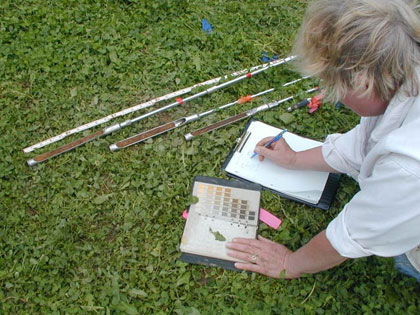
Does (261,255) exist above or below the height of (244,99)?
below

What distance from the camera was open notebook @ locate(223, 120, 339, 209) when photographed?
7.84 feet

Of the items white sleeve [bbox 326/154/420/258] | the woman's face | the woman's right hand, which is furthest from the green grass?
the woman's face

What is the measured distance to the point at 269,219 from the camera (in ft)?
7.75

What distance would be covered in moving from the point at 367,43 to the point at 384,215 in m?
0.58

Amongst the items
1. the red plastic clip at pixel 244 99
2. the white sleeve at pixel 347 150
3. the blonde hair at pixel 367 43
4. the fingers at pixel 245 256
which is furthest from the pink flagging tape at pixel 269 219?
the blonde hair at pixel 367 43

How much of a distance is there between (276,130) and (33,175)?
1.69 m

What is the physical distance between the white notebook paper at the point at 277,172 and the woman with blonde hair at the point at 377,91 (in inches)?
30.9

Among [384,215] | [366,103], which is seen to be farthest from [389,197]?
[366,103]

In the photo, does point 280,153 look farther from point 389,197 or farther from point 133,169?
point 389,197

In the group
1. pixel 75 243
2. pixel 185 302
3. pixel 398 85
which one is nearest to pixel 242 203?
pixel 185 302

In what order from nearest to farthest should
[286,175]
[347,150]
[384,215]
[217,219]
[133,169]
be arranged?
1. [384,215]
2. [347,150]
3. [217,219]
4. [286,175]
5. [133,169]

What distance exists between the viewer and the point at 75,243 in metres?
2.31

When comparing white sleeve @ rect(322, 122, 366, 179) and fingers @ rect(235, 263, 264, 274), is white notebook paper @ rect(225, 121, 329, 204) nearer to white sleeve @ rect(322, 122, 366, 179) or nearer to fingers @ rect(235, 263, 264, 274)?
white sleeve @ rect(322, 122, 366, 179)

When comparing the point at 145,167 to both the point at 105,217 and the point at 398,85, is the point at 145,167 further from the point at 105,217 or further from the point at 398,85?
the point at 398,85
